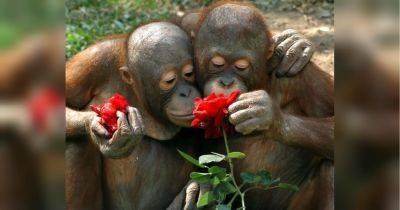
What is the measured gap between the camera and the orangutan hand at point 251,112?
307 cm

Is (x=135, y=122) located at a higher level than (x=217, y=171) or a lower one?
higher

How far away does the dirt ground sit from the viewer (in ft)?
21.1

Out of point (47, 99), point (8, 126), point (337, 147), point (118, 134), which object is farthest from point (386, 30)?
point (118, 134)

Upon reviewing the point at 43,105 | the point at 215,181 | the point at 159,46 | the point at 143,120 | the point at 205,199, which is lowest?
the point at 205,199

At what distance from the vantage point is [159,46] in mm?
3490

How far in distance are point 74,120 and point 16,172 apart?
2211 millimetres

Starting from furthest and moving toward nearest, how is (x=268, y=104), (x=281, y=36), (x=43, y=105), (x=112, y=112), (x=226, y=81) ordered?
(x=281, y=36) → (x=226, y=81) → (x=112, y=112) → (x=268, y=104) → (x=43, y=105)

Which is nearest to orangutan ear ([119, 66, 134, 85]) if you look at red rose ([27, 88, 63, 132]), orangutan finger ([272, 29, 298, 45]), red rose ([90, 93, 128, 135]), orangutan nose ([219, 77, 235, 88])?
red rose ([90, 93, 128, 135])

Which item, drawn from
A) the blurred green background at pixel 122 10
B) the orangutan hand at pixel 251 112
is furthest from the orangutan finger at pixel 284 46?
the blurred green background at pixel 122 10

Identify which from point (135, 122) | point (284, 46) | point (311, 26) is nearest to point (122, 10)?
point (311, 26)

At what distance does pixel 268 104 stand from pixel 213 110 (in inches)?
10.2

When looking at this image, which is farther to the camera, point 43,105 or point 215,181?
point 215,181

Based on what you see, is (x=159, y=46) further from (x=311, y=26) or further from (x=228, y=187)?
(x=311, y=26)

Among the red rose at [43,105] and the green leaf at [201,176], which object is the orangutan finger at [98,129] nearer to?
the green leaf at [201,176]
